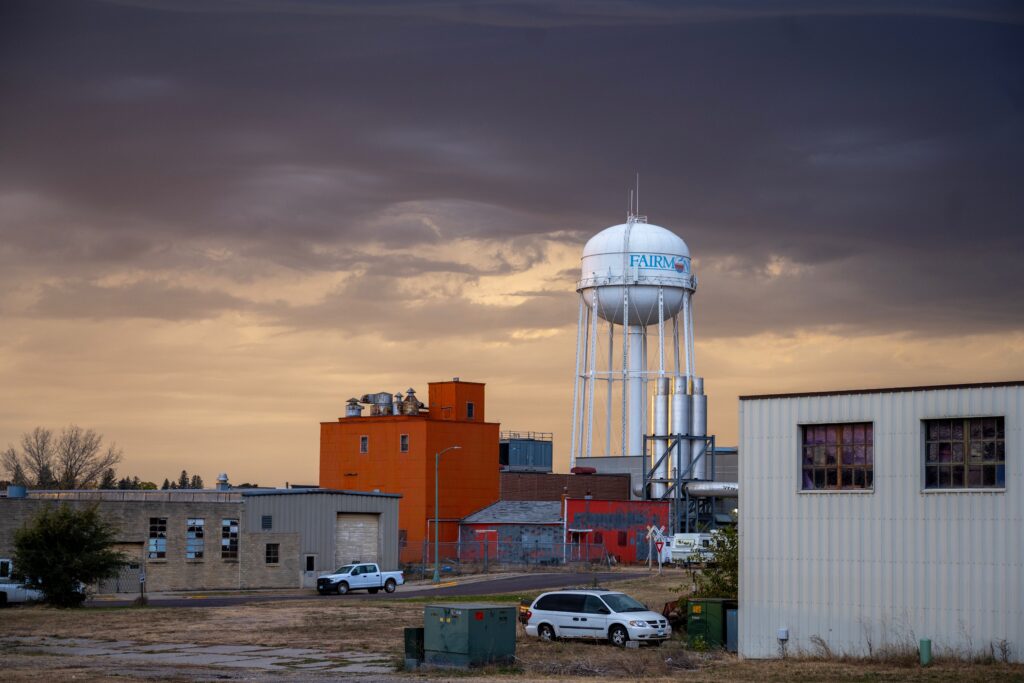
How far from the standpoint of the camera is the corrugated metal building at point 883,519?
32719 millimetres

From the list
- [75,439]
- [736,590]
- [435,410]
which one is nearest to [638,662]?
[736,590]

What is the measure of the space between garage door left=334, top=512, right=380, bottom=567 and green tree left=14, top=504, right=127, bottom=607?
2254 centimetres

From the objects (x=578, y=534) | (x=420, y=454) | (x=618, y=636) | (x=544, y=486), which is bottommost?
(x=618, y=636)

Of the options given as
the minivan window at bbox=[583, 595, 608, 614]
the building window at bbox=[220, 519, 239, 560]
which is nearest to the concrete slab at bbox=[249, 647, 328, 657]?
the minivan window at bbox=[583, 595, 608, 614]

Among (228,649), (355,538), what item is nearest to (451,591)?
(355,538)

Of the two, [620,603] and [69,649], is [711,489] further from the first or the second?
[69,649]

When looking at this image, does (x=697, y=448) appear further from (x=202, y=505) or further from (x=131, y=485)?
(x=131, y=485)

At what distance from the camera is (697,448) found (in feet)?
325

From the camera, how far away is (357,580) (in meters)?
70.2

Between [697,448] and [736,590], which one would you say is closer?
[736,590]

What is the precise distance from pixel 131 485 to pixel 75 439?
10.8 metres

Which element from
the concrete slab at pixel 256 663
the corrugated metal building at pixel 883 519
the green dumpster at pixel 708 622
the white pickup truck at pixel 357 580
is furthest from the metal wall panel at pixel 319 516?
the corrugated metal building at pixel 883 519

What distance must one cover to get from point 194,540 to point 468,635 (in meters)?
42.7

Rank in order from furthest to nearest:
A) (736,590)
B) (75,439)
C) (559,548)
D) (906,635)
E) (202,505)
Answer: (75,439) < (559,548) < (202,505) < (736,590) < (906,635)
